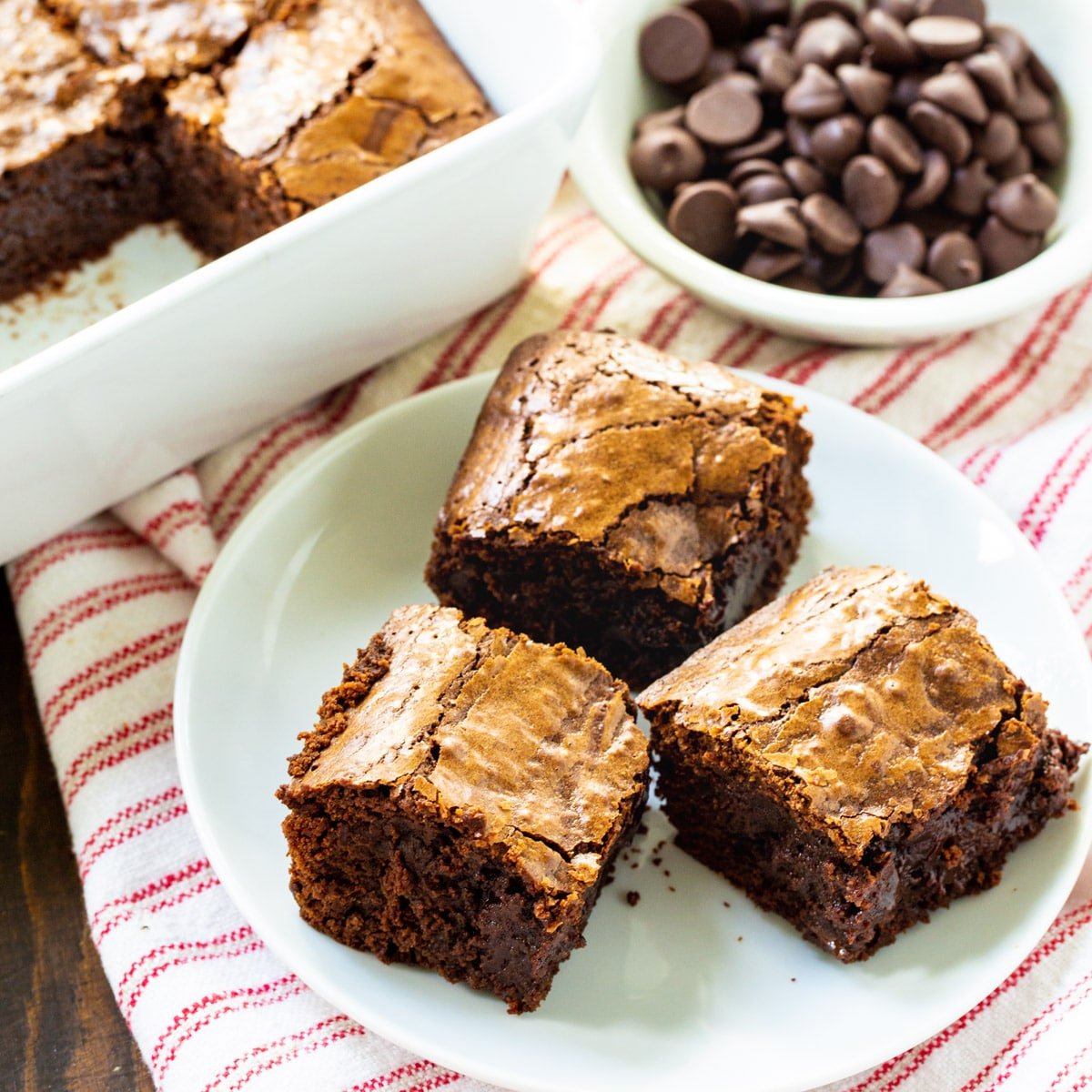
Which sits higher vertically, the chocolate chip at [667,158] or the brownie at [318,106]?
the brownie at [318,106]

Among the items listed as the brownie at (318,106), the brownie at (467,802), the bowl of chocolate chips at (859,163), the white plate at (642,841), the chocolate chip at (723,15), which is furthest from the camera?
the chocolate chip at (723,15)

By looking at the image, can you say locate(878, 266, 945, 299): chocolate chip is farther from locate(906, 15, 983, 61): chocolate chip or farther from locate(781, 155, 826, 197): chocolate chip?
locate(906, 15, 983, 61): chocolate chip

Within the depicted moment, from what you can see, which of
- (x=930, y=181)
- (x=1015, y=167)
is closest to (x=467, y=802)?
(x=930, y=181)

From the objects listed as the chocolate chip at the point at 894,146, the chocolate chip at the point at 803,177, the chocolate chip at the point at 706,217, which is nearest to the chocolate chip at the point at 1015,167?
the chocolate chip at the point at 894,146

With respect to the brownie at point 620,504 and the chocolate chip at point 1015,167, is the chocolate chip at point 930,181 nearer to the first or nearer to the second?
the chocolate chip at point 1015,167

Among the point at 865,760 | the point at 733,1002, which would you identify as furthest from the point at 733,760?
the point at 733,1002

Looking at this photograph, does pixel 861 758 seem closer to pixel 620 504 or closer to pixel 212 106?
pixel 620 504
